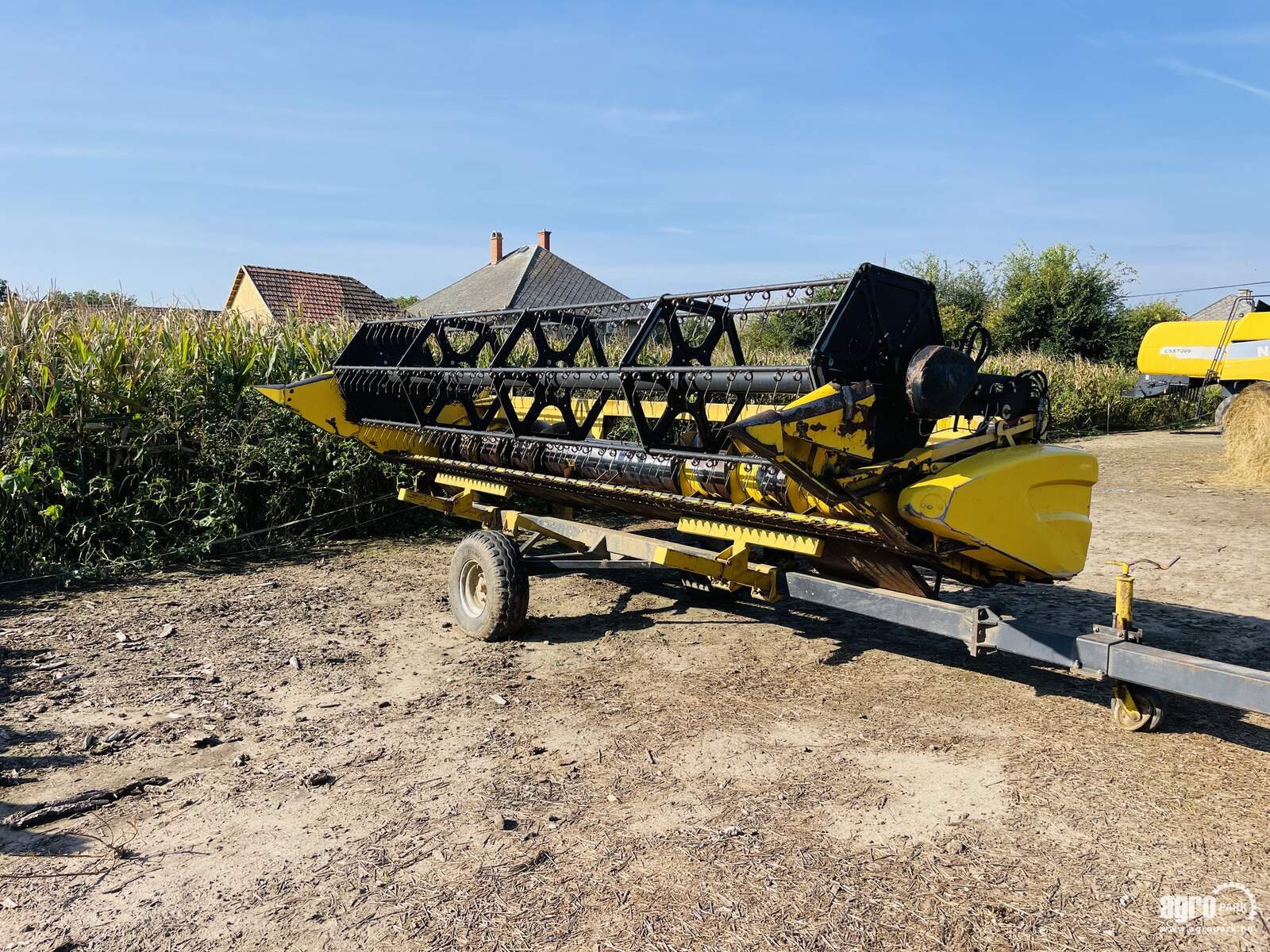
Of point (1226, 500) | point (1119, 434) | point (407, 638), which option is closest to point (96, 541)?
point (407, 638)

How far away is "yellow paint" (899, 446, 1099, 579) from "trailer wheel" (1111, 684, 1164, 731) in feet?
1.92

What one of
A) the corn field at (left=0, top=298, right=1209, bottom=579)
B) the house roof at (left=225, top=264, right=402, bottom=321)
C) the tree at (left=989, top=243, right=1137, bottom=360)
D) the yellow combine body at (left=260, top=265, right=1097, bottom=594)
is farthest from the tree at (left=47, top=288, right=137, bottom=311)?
the tree at (left=989, top=243, right=1137, bottom=360)

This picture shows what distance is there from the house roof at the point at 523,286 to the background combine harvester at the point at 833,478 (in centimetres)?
2010

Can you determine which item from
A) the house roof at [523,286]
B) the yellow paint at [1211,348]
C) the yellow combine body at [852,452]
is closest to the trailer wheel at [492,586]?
the yellow combine body at [852,452]

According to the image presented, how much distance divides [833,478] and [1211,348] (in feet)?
56.8

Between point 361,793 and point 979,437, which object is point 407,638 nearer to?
point 361,793

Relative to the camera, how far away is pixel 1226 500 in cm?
1116

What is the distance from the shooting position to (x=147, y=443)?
8.01m

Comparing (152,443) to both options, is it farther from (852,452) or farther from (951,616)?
(951,616)

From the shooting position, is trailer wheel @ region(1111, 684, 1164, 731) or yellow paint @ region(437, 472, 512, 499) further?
yellow paint @ region(437, 472, 512, 499)

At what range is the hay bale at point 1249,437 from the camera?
12.7 metres

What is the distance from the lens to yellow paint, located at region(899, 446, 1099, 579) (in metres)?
3.79

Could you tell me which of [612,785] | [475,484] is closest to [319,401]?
[475,484]

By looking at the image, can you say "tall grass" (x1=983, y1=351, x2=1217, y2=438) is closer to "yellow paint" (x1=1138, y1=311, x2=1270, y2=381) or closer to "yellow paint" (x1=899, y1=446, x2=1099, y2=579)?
"yellow paint" (x1=1138, y1=311, x2=1270, y2=381)
